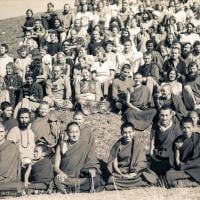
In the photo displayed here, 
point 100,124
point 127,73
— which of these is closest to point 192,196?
point 100,124

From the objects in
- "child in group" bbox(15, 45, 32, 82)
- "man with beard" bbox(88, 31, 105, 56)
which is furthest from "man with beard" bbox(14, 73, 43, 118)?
"man with beard" bbox(88, 31, 105, 56)

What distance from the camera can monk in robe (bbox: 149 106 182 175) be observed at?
9133mm

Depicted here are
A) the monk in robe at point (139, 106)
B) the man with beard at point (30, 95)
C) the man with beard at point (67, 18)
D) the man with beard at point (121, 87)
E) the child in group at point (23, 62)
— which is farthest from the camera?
the man with beard at point (67, 18)

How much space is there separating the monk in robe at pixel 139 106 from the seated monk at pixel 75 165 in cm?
220

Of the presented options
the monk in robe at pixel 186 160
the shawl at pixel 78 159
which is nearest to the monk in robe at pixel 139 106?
the monk in robe at pixel 186 160

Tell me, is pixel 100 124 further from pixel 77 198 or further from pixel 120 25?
pixel 120 25

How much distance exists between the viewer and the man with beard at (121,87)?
38.9 ft

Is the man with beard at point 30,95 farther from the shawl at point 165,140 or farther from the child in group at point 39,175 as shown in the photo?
the shawl at point 165,140

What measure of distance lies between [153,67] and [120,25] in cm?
336

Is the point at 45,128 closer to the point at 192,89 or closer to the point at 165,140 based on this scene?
the point at 165,140

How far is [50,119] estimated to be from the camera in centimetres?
1054

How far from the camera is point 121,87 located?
1205cm

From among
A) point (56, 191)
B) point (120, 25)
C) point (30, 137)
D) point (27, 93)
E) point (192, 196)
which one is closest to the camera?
point (192, 196)

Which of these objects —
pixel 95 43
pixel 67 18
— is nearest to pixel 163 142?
pixel 95 43
